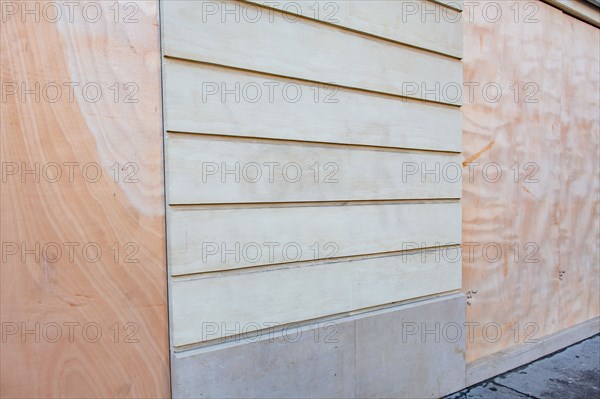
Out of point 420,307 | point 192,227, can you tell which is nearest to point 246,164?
point 192,227

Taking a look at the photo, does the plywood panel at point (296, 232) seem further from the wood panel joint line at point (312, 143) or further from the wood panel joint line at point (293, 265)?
the wood panel joint line at point (312, 143)

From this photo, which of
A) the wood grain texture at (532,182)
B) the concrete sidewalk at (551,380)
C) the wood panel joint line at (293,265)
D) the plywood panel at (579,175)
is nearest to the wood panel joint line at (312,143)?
the wood grain texture at (532,182)

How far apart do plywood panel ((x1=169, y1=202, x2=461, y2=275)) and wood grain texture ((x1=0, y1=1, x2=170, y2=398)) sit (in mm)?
164

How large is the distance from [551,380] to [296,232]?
2.67m

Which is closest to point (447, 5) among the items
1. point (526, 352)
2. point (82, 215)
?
point (82, 215)

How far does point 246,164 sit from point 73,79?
92 cm

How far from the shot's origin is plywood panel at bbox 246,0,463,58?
102 inches

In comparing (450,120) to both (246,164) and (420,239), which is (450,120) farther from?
(246,164)

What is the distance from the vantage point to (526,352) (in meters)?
3.88

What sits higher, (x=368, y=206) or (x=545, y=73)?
(x=545, y=73)

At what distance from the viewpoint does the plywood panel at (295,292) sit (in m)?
2.26

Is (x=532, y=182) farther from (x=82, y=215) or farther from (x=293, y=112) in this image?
(x=82, y=215)

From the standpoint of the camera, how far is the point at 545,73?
13.1 ft

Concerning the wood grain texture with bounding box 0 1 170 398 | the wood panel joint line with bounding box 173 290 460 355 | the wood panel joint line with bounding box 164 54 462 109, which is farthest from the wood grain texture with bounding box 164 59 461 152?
the wood panel joint line with bounding box 173 290 460 355
